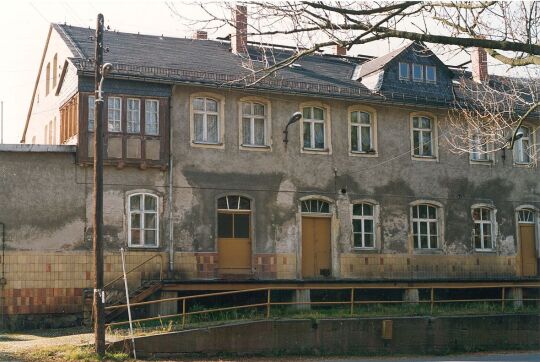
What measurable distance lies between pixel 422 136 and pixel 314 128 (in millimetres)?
4414

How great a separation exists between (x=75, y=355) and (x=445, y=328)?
1086 centimetres

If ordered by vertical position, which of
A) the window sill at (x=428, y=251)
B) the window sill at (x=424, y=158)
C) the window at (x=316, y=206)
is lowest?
the window sill at (x=428, y=251)

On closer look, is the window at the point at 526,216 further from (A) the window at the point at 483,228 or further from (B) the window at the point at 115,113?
(B) the window at the point at 115,113

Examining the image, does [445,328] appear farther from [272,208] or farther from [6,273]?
[6,273]

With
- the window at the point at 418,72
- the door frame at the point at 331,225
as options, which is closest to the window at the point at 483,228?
the window at the point at 418,72

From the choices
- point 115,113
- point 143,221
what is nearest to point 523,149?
point 143,221

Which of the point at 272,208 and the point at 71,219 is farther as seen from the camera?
the point at 272,208

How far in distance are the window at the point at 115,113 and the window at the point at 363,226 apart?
28.6ft

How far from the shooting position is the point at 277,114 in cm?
2717

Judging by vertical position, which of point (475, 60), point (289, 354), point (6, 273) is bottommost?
point (289, 354)

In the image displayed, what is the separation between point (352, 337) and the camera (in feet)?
71.9

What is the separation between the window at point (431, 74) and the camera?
97.7ft

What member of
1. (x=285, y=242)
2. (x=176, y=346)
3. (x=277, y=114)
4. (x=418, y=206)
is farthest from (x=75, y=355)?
(x=418, y=206)

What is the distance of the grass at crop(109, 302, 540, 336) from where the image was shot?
67.6ft
